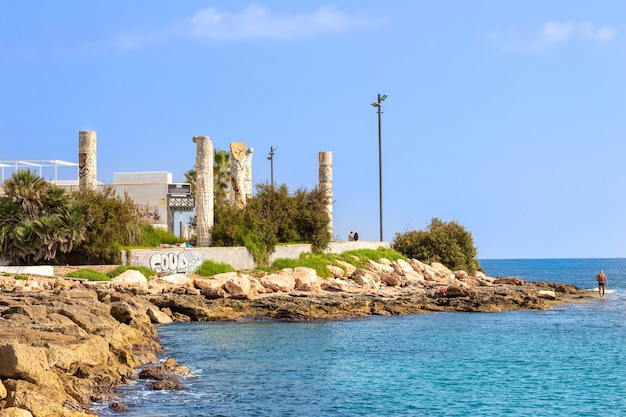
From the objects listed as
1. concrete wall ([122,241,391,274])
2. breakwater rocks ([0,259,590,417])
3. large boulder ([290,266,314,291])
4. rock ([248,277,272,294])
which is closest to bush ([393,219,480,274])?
breakwater rocks ([0,259,590,417])

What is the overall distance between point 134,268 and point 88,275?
2.69 m

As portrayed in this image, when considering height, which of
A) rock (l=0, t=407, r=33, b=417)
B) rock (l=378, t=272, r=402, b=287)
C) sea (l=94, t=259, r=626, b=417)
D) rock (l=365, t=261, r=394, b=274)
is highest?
rock (l=365, t=261, r=394, b=274)

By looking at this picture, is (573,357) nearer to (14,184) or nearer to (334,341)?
(334,341)

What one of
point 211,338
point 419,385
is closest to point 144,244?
point 211,338

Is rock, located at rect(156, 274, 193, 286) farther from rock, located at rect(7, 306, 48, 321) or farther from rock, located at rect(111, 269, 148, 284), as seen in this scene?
rock, located at rect(7, 306, 48, 321)

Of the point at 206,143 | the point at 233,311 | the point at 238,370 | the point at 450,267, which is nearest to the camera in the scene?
the point at 238,370

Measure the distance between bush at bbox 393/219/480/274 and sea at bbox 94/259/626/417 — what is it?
2557 centimetres

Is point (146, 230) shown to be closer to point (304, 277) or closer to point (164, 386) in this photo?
point (304, 277)

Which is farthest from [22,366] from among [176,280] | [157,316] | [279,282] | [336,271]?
[336,271]

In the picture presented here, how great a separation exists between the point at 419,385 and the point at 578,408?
144 inches

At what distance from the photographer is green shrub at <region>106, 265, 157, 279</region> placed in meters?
39.5

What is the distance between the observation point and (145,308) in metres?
29.4

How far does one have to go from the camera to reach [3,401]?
42.4ft

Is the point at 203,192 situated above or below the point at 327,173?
below
